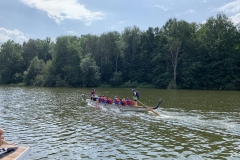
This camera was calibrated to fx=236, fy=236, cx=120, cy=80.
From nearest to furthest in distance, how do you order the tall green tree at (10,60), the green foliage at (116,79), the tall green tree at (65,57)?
the green foliage at (116,79)
the tall green tree at (65,57)
the tall green tree at (10,60)

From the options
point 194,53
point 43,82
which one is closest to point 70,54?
point 43,82

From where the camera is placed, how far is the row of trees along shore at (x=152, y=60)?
7131cm

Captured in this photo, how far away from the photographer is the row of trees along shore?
71312 mm

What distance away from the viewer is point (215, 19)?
7300 cm

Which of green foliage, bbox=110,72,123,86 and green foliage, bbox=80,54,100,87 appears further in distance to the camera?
green foliage, bbox=110,72,123,86

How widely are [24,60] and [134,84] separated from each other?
5004 centimetres

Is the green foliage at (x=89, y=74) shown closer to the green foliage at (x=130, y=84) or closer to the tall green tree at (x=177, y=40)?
the green foliage at (x=130, y=84)

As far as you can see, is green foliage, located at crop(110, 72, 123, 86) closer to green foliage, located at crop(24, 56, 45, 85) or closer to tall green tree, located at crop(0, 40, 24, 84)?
green foliage, located at crop(24, 56, 45, 85)

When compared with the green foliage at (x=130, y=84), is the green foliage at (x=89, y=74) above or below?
above

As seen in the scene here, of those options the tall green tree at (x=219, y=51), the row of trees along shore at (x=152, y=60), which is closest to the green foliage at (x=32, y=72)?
the row of trees along shore at (x=152, y=60)

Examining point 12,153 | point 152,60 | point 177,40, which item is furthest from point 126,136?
point 152,60

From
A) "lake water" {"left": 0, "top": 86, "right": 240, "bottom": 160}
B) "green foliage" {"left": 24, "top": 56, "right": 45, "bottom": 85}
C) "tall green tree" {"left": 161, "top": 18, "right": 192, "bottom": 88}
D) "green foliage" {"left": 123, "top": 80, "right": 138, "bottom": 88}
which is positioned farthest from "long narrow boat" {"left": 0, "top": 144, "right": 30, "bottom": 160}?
"green foliage" {"left": 24, "top": 56, "right": 45, "bottom": 85}

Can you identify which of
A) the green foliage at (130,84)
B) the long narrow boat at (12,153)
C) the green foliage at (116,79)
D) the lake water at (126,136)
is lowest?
the lake water at (126,136)

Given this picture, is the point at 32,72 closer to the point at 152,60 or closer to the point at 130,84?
the point at 130,84
